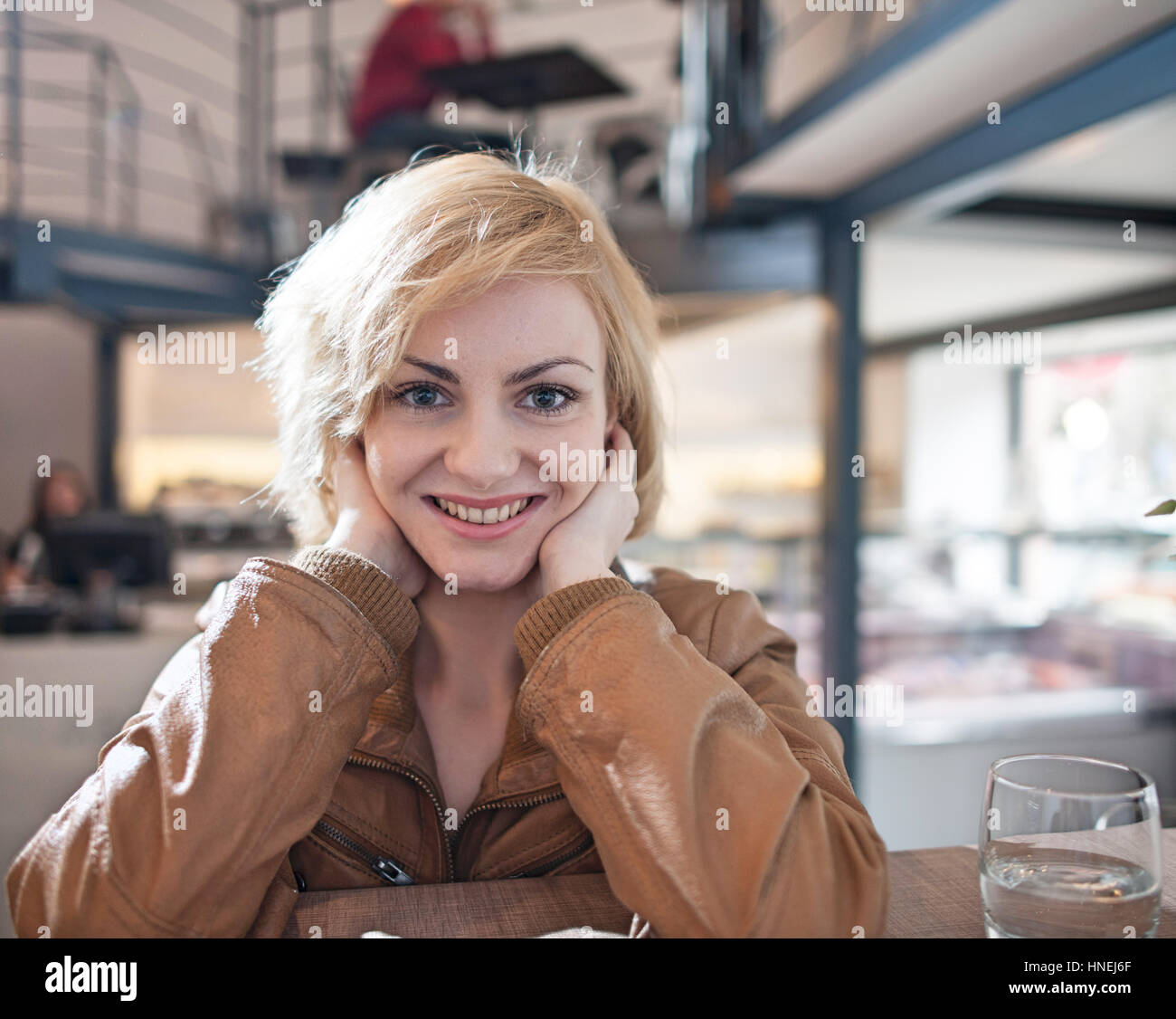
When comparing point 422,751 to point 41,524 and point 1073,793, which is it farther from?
point 41,524

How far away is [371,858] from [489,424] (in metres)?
0.49

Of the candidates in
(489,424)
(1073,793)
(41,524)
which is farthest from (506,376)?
(41,524)

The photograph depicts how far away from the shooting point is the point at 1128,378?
4051 millimetres

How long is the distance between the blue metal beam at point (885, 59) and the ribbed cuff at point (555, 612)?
4.63 ft

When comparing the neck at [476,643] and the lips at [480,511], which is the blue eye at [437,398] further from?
the neck at [476,643]

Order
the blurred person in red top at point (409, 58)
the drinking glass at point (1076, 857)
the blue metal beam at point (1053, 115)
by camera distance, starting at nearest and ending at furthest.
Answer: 1. the drinking glass at point (1076, 857)
2. the blue metal beam at point (1053, 115)
3. the blurred person in red top at point (409, 58)

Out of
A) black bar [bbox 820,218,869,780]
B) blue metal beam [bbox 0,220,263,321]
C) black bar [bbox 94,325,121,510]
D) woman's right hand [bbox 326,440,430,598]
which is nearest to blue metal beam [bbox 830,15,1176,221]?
black bar [bbox 820,218,869,780]

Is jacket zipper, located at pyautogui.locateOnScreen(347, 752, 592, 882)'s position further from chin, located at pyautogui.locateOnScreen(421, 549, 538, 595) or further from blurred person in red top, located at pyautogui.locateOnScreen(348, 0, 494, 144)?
blurred person in red top, located at pyautogui.locateOnScreen(348, 0, 494, 144)

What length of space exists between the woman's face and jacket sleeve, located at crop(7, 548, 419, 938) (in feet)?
0.55

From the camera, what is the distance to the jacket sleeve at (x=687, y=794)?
73 cm

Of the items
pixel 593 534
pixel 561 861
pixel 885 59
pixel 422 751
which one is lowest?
pixel 561 861

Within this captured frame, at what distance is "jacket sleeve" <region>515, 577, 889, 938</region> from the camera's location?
73cm

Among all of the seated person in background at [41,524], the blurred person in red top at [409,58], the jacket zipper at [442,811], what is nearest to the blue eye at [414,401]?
the jacket zipper at [442,811]

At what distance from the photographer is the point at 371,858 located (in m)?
1.00
